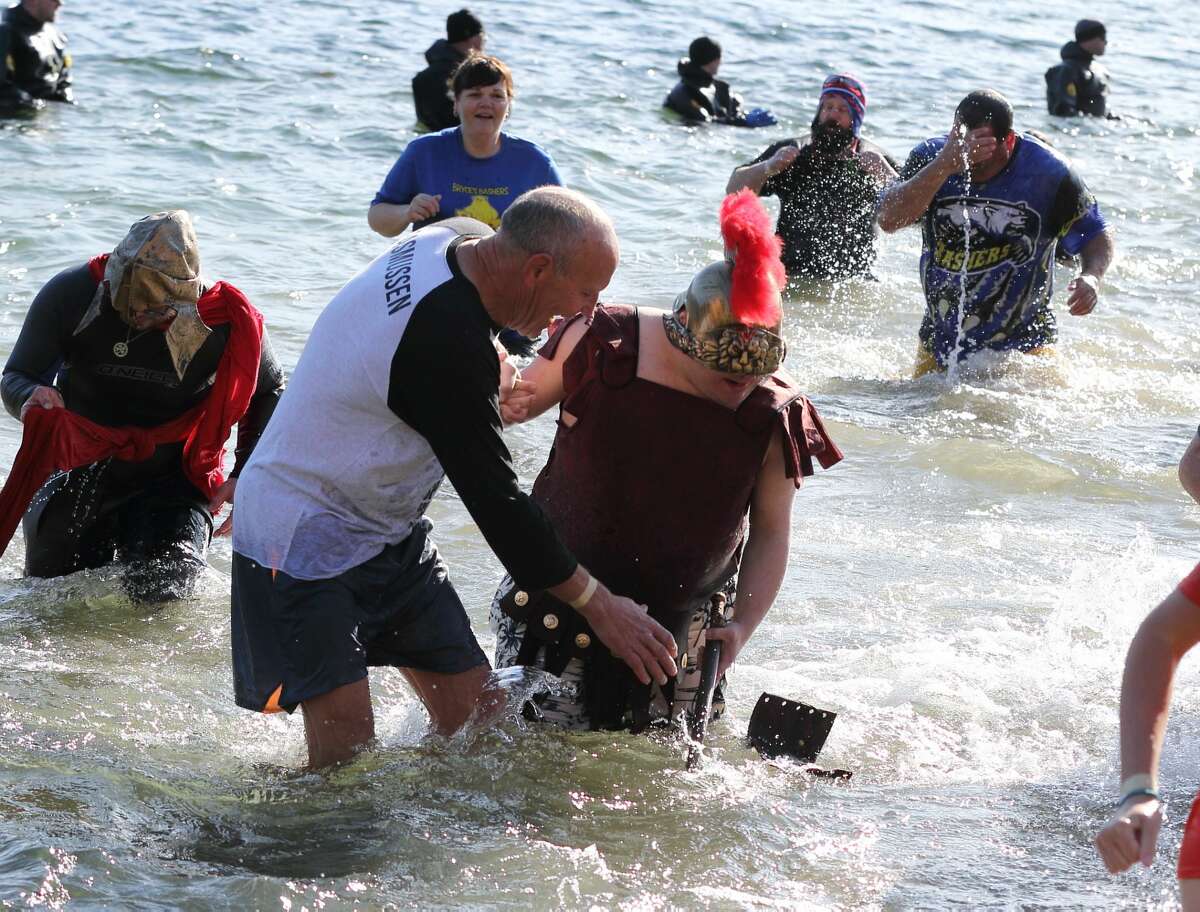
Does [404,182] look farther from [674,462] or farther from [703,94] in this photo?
[703,94]

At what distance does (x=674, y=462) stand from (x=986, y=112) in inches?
145

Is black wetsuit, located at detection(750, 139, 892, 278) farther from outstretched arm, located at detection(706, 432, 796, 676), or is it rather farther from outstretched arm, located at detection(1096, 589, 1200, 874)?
outstretched arm, located at detection(1096, 589, 1200, 874)

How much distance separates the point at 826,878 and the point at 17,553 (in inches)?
141

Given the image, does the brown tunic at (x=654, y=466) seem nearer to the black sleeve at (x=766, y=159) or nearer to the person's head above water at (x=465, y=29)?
the black sleeve at (x=766, y=159)

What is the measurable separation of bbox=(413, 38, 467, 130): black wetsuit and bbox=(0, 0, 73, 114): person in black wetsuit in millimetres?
3422

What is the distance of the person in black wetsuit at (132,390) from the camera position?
192 inches

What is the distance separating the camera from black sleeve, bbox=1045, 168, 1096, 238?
7055 mm

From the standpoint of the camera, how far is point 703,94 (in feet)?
57.4

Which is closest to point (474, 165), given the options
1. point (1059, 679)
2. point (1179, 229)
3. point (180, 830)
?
point (1059, 679)

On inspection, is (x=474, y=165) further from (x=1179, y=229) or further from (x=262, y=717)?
(x=1179, y=229)

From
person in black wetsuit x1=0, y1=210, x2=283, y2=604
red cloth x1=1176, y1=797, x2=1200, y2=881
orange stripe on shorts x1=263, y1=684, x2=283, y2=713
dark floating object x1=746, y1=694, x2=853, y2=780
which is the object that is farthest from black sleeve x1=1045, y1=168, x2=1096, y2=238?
red cloth x1=1176, y1=797, x2=1200, y2=881

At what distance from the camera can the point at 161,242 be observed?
4.82 m

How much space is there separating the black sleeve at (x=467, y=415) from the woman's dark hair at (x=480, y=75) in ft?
12.1

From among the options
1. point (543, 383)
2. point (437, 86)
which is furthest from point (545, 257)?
point (437, 86)
